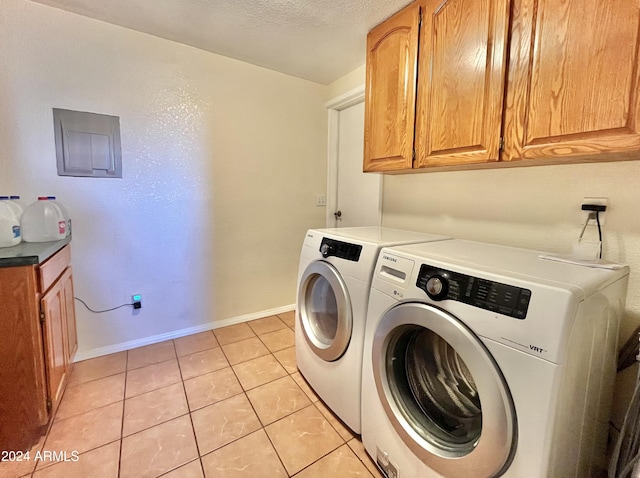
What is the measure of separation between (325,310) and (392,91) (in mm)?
1311

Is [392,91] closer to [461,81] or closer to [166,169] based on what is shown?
[461,81]

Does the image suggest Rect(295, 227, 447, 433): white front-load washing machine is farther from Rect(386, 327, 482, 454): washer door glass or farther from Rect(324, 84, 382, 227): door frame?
Rect(324, 84, 382, 227): door frame

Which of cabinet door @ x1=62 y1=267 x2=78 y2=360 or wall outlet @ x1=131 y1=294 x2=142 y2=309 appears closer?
cabinet door @ x1=62 y1=267 x2=78 y2=360

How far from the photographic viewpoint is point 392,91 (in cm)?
169

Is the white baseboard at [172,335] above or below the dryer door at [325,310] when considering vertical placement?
below

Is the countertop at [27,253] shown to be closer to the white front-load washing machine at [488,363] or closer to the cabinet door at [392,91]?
the white front-load washing machine at [488,363]

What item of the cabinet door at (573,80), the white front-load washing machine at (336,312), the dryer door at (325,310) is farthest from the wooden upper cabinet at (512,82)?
the dryer door at (325,310)

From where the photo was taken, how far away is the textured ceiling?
1613 mm

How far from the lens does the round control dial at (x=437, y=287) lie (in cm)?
90

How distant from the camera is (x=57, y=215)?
64.8 inches

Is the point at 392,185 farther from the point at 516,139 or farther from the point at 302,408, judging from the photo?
the point at 302,408

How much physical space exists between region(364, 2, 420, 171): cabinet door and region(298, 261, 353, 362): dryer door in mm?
779

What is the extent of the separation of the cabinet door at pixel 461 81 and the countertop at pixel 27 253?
1.81 meters

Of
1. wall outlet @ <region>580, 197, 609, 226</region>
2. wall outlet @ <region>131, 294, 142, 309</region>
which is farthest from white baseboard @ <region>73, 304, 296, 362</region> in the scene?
wall outlet @ <region>580, 197, 609, 226</region>
